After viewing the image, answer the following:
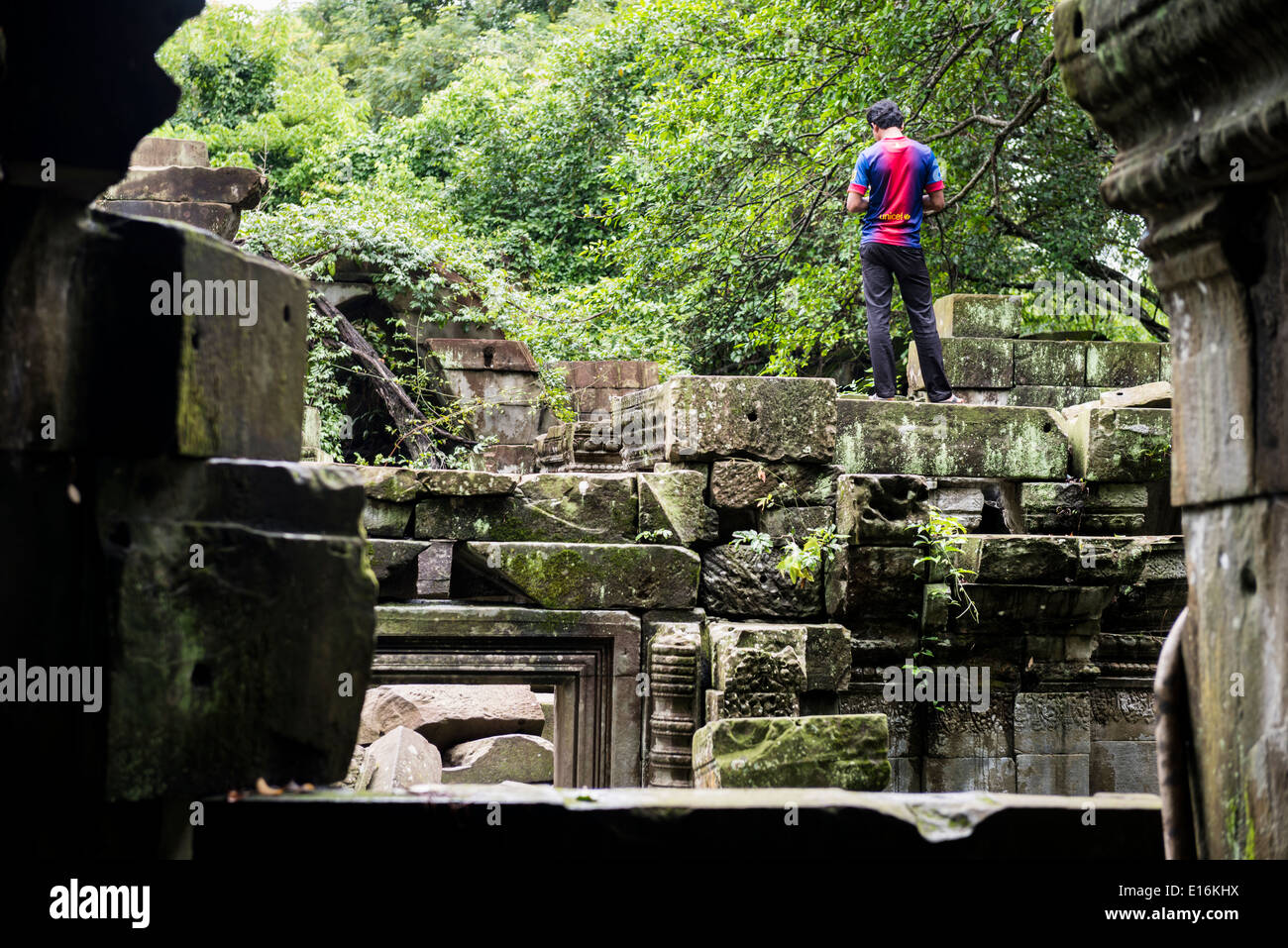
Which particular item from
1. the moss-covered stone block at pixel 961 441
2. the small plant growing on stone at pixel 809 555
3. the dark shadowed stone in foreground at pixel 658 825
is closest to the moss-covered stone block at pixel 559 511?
the small plant growing on stone at pixel 809 555

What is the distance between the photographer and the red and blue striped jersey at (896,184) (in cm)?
654

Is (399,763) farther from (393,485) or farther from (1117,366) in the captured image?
(1117,366)

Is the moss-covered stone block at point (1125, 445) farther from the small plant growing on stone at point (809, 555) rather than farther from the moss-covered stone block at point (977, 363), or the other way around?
the moss-covered stone block at point (977, 363)

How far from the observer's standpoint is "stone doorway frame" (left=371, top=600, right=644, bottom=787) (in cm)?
544

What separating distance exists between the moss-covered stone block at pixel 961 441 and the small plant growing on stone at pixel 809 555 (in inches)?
26.2

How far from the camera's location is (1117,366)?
27.2 feet

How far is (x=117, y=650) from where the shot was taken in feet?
6.51

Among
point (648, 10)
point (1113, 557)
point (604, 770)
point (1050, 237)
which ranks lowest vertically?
point (604, 770)

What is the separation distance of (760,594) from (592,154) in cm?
1662

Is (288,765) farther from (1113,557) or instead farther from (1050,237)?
(1050,237)

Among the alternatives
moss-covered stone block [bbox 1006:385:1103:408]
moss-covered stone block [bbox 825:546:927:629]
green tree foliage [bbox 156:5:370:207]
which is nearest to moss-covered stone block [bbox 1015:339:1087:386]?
moss-covered stone block [bbox 1006:385:1103:408]

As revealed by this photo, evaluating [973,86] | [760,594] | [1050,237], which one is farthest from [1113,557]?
[1050,237]

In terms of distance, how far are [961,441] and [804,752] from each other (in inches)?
106

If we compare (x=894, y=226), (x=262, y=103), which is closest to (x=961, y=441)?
(x=894, y=226)
